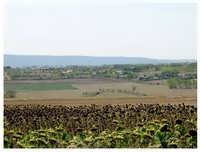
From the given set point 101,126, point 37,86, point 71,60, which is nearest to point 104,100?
point 101,126

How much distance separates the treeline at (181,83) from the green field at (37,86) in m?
1.00

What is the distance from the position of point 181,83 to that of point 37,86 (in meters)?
1.47

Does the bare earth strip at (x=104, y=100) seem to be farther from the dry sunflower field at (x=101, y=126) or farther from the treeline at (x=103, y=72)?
the treeline at (x=103, y=72)

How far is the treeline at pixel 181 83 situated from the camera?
23.5ft

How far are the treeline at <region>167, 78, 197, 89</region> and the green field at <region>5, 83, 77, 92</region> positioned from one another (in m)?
1.00

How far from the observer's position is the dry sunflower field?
7.13 metres

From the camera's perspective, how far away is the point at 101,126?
729cm

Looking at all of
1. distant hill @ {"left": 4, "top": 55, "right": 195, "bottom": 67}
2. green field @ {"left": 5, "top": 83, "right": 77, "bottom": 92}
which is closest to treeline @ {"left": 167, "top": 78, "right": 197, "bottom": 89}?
distant hill @ {"left": 4, "top": 55, "right": 195, "bottom": 67}

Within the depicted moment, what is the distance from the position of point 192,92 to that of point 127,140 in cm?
81

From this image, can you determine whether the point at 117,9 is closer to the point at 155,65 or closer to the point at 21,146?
the point at 155,65

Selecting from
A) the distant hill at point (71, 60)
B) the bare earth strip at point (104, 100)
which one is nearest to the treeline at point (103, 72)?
the distant hill at point (71, 60)

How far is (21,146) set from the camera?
7.11 metres

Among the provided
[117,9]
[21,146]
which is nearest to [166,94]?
[117,9]

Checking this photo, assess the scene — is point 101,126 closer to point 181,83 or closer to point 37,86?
point 37,86
